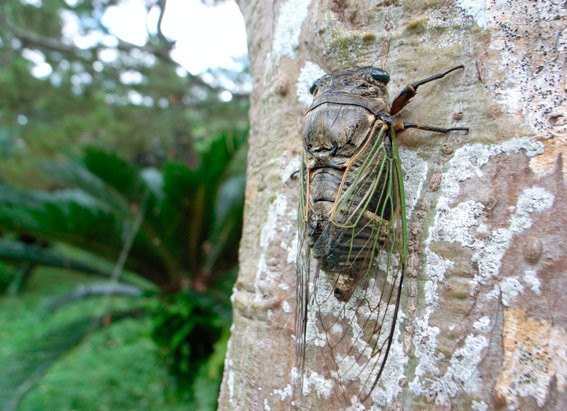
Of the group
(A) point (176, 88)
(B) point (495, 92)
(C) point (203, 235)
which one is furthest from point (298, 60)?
(A) point (176, 88)

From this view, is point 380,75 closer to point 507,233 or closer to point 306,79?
point 306,79

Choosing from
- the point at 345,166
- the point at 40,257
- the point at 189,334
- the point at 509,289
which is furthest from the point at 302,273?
the point at 40,257

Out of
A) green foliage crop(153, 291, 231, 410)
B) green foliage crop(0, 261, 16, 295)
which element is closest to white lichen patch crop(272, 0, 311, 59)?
green foliage crop(153, 291, 231, 410)

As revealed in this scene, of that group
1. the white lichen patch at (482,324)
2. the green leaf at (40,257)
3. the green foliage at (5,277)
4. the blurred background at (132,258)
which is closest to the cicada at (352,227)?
the white lichen patch at (482,324)

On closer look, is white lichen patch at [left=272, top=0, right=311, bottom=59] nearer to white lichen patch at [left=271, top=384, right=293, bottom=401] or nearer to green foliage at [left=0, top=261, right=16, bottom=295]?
white lichen patch at [left=271, top=384, right=293, bottom=401]

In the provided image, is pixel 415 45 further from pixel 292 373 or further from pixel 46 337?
pixel 46 337

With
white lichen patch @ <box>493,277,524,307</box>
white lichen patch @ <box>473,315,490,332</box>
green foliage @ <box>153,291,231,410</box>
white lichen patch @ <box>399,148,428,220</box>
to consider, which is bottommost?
green foliage @ <box>153,291,231,410</box>

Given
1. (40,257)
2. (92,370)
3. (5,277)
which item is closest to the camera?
(40,257)
